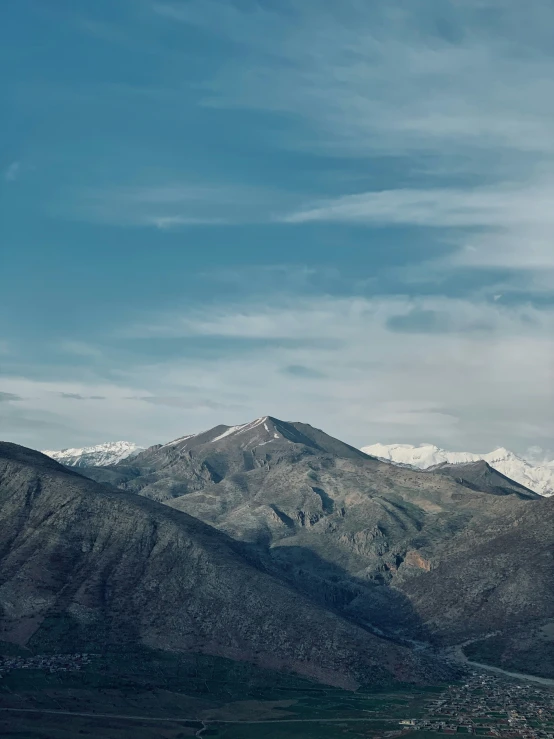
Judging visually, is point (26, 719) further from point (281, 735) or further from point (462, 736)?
point (462, 736)

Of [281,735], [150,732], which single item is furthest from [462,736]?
[150,732]

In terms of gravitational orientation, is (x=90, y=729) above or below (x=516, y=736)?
below

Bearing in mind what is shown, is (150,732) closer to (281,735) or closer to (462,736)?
(281,735)

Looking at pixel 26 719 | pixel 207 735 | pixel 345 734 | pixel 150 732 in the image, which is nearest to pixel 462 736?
pixel 345 734

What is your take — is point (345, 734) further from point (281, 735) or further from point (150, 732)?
point (150, 732)

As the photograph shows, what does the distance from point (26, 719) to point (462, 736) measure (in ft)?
316

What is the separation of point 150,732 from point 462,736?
6900cm

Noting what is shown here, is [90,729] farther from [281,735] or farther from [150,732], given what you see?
[281,735]

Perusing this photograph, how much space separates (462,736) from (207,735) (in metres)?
56.6

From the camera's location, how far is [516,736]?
7849 inches

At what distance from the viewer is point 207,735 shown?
197 m

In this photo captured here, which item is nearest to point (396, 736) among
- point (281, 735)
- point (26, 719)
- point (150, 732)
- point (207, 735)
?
point (281, 735)

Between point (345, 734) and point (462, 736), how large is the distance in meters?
26.0

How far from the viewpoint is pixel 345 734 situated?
654 ft
